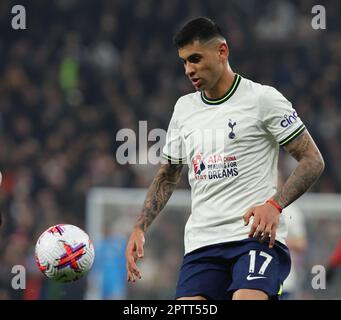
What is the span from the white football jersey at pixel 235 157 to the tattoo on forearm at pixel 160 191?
32cm

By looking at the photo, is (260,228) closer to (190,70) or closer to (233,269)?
(233,269)

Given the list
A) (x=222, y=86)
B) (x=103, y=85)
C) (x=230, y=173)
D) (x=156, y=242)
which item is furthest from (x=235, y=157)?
(x=103, y=85)

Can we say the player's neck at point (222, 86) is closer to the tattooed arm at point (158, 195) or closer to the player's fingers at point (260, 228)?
the tattooed arm at point (158, 195)

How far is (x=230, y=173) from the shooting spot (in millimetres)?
5910

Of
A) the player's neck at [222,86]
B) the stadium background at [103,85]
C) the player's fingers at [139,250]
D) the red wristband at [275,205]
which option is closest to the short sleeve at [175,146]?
the player's neck at [222,86]

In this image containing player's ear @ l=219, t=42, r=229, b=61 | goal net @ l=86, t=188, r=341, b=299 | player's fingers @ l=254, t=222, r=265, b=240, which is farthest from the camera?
goal net @ l=86, t=188, r=341, b=299

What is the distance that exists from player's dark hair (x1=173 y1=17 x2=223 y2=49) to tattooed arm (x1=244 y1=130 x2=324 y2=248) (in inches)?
31.0

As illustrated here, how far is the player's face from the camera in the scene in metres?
5.99

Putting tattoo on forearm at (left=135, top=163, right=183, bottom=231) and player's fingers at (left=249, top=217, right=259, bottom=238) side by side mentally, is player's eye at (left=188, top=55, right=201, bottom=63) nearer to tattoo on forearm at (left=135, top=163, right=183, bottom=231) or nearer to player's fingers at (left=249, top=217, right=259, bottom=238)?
tattoo on forearm at (left=135, top=163, right=183, bottom=231)

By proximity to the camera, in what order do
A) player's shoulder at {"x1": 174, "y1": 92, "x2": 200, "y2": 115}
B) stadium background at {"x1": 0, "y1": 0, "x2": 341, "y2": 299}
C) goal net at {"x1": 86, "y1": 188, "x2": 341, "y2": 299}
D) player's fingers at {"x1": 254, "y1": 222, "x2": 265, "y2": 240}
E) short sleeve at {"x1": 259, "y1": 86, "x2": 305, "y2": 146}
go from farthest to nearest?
stadium background at {"x1": 0, "y1": 0, "x2": 341, "y2": 299}
goal net at {"x1": 86, "y1": 188, "x2": 341, "y2": 299}
player's shoulder at {"x1": 174, "y1": 92, "x2": 200, "y2": 115}
short sleeve at {"x1": 259, "y1": 86, "x2": 305, "y2": 146}
player's fingers at {"x1": 254, "y1": 222, "x2": 265, "y2": 240}

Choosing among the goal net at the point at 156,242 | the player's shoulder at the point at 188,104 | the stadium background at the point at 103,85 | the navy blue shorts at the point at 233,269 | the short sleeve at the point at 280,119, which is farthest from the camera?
the stadium background at the point at 103,85

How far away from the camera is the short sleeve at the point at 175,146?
6301mm

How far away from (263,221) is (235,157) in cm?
58

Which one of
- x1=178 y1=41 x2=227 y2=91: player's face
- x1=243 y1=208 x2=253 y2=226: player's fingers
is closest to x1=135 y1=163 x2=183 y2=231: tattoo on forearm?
x1=178 y1=41 x2=227 y2=91: player's face
